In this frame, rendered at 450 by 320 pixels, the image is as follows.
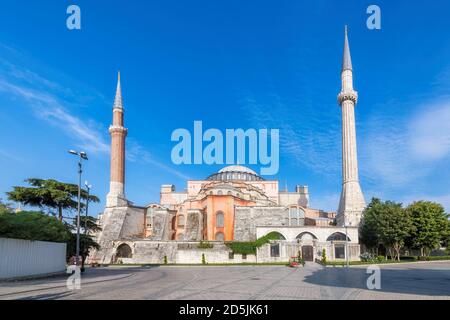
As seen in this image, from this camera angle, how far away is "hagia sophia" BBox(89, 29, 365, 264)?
4475cm

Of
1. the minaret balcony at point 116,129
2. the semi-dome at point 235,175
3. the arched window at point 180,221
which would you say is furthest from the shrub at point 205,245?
the minaret balcony at point 116,129

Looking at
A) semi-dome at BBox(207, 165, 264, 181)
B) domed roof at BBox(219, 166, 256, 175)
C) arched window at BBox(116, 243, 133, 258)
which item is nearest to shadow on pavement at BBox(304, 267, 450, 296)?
arched window at BBox(116, 243, 133, 258)

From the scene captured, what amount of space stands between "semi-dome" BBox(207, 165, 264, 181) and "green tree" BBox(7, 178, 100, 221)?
4114 cm

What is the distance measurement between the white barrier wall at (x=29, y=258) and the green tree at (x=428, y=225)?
38.6 metres

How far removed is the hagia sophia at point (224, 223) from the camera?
147ft

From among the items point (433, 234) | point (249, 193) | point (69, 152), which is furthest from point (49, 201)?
point (433, 234)

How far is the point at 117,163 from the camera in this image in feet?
200

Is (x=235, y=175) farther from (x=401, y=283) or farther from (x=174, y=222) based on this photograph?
(x=401, y=283)

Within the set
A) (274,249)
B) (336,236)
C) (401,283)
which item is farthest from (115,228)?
(401,283)

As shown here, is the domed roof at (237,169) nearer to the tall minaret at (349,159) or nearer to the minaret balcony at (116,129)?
the minaret balcony at (116,129)

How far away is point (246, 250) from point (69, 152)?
2881 cm

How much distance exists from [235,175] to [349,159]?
24.8 metres
